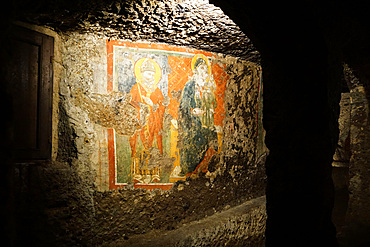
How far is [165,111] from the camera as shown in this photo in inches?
103

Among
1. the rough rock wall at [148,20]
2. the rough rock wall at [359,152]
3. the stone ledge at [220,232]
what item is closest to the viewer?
the rough rock wall at [148,20]

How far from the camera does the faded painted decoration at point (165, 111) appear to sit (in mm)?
2422

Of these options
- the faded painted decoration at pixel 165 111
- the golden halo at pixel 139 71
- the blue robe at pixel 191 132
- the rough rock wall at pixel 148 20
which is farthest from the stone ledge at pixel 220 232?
the rough rock wall at pixel 148 20

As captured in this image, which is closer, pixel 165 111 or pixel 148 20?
pixel 148 20

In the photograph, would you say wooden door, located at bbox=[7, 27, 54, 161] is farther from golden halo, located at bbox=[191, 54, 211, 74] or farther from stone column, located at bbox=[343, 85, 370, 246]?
stone column, located at bbox=[343, 85, 370, 246]

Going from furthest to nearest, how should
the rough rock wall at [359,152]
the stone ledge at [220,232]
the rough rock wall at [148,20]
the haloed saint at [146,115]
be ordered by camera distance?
the rough rock wall at [359,152], the haloed saint at [146,115], the stone ledge at [220,232], the rough rock wall at [148,20]

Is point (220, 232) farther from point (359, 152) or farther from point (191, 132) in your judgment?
point (359, 152)

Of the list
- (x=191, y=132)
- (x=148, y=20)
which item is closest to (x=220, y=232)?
(x=191, y=132)

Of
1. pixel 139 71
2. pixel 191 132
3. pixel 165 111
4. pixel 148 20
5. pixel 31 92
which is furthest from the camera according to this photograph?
pixel 191 132

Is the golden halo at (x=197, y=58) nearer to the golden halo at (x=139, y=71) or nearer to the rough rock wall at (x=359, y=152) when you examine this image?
the golden halo at (x=139, y=71)

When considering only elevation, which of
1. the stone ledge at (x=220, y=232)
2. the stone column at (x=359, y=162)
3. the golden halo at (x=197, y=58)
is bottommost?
the stone ledge at (x=220, y=232)

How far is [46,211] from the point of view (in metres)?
2.04

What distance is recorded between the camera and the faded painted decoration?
2422 mm

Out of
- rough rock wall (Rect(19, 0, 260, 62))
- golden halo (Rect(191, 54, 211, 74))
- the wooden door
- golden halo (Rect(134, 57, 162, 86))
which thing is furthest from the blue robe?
the wooden door
